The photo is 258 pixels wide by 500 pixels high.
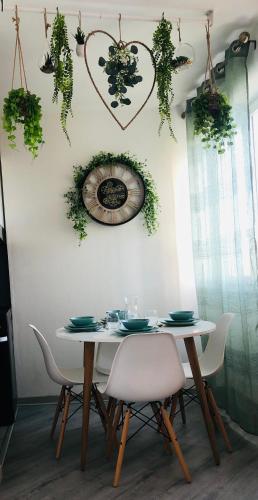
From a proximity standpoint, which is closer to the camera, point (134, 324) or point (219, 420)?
point (134, 324)

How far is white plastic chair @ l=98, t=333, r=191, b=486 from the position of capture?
2514 millimetres

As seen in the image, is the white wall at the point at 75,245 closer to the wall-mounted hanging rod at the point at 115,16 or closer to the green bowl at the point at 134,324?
the wall-mounted hanging rod at the point at 115,16

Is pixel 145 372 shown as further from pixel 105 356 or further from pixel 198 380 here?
pixel 105 356

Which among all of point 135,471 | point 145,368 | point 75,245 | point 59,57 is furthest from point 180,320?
point 59,57

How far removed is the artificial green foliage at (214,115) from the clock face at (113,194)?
48.5 inches

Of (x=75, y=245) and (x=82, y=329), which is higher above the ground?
(x=75, y=245)

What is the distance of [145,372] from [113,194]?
2.03m

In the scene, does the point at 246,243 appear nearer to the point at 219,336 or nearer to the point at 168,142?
the point at 219,336

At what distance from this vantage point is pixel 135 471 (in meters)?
2.69

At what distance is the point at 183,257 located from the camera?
438 centimetres

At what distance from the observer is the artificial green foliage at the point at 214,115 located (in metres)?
3.02

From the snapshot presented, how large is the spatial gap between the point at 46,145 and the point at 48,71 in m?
1.53

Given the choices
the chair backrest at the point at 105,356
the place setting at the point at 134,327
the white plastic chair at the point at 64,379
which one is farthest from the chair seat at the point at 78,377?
the place setting at the point at 134,327

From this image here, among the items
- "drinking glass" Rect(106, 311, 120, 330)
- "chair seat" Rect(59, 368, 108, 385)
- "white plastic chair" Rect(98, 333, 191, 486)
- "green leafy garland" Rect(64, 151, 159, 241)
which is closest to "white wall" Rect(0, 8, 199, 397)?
"green leafy garland" Rect(64, 151, 159, 241)
